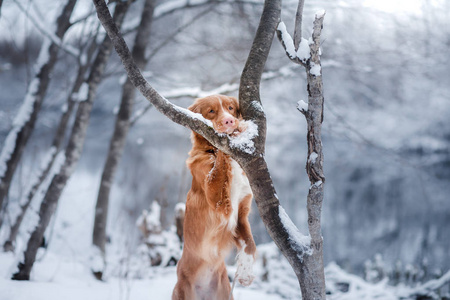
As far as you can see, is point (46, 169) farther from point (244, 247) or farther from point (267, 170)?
point (267, 170)

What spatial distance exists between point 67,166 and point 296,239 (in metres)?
3.16

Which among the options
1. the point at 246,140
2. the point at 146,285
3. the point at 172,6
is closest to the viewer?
the point at 246,140

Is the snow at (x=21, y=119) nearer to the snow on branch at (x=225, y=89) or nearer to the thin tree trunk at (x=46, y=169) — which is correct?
the thin tree trunk at (x=46, y=169)

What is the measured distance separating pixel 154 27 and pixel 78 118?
4.14 m

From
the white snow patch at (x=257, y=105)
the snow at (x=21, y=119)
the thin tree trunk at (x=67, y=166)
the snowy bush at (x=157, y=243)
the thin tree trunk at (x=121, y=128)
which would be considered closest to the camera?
the white snow patch at (x=257, y=105)

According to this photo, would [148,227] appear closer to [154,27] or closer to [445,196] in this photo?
[154,27]

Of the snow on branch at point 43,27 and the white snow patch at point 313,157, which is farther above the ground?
the snow on branch at point 43,27

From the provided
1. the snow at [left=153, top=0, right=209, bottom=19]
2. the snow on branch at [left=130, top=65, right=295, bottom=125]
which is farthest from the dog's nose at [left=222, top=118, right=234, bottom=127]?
the snow at [left=153, top=0, right=209, bottom=19]

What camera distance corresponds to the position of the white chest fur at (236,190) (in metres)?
2.30

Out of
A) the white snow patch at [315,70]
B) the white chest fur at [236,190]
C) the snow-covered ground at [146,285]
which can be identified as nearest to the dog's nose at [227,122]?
the white chest fur at [236,190]

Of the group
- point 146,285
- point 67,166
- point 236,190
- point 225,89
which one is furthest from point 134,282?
point 225,89

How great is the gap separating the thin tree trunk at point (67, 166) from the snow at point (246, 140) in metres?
2.82

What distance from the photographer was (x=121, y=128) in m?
5.93

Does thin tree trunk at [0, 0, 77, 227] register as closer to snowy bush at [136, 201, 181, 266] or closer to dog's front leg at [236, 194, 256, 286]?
snowy bush at [136, 201, 181, 266]
